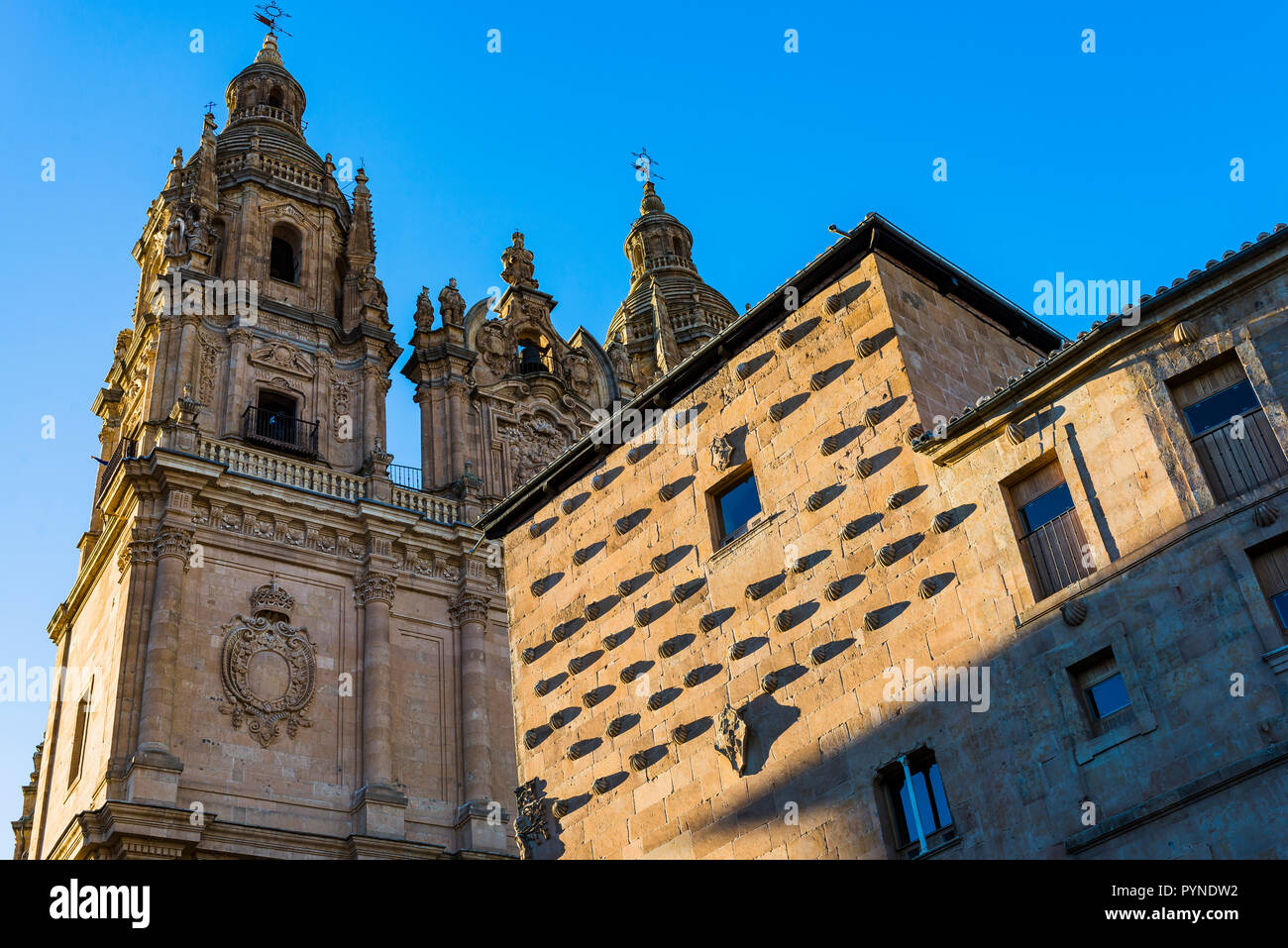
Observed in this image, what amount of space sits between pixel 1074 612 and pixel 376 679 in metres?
20.2

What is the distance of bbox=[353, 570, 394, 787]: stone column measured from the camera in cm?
3014

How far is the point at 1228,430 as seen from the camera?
14359 mm

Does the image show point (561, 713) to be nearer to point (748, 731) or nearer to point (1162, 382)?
point (748, 731)

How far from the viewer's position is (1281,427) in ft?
45.5

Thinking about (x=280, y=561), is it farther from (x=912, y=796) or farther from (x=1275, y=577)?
(x=1275, y=577)

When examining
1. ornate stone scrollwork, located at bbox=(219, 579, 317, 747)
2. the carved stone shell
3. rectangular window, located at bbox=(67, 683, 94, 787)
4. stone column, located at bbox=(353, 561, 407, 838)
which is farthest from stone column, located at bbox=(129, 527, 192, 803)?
the carved stone shell

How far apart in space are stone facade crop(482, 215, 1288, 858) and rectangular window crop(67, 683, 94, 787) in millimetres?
14638

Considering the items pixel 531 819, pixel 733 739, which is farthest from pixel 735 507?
pixel 531 819

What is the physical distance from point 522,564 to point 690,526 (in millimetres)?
4010

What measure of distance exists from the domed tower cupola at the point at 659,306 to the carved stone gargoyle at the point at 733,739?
2675 cm

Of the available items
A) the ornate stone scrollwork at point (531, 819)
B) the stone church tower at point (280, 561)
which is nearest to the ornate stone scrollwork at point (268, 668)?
the stone church tower at point (280, 561)

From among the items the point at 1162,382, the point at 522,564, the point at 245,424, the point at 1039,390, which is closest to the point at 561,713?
the point at 522,564

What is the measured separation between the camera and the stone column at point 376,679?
98.9ft
